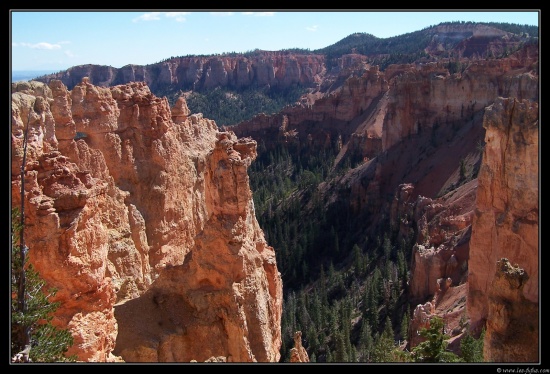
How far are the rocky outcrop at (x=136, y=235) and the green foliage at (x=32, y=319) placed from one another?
1.18 metres

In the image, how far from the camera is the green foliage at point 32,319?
10.5 meters

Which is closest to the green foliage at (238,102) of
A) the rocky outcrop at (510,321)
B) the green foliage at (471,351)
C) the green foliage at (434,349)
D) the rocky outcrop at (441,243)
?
the rocky outcrop at (441,243)

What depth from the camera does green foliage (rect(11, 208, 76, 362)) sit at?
1051 centimetres

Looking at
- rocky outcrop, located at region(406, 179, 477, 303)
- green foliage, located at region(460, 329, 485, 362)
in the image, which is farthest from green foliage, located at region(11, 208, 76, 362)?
rocky outcrop, located at region(406, 179, 477, 303)

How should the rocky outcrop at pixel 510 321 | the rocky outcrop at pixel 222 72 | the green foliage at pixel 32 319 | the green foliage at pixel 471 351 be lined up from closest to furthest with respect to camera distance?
the green foliage at pixel 32 319
the rocky outcrop at pixel 510 321
the green foliage at pixel 471 351
the rocky outcrop at pixel 222 72

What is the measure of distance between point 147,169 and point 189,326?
1194cm

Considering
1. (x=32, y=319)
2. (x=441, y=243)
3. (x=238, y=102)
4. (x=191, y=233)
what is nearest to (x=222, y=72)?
(x=238, y=102)

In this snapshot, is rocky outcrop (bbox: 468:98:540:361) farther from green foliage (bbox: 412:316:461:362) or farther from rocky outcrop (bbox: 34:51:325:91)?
rocky outcrop (bbox: 34:51:325:91)

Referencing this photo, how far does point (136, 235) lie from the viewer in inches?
938

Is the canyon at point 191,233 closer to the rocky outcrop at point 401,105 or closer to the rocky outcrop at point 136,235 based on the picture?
the rocky outcrop at point 136,235

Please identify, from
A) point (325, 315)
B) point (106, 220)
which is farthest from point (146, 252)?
point (325, 315)

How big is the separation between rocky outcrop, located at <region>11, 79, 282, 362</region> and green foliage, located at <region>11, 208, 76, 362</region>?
118 cm

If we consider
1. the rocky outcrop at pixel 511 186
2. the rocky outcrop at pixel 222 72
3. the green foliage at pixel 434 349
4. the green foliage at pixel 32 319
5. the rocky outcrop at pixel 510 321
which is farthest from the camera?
the rocky outcrop at pixel 222 72

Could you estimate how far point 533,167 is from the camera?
62.6ft
